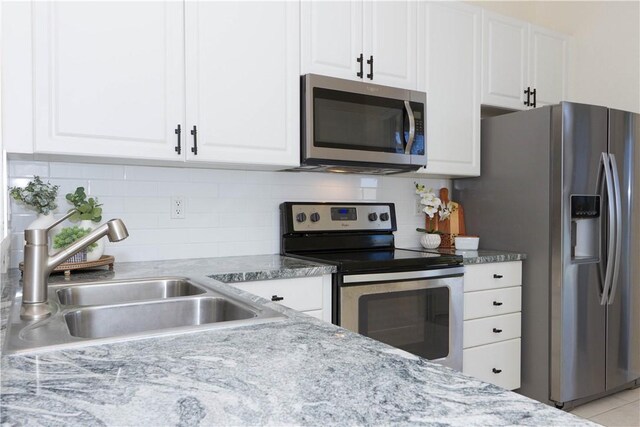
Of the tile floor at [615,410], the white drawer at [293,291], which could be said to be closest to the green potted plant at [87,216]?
the white drawer at [293,291]

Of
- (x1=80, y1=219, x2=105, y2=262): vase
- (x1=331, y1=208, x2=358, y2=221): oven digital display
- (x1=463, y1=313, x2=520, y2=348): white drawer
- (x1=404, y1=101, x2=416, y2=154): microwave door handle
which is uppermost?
(x1=404, y1=101, x2=416, y2=154): microwave door handle

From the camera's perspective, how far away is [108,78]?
6.43ft

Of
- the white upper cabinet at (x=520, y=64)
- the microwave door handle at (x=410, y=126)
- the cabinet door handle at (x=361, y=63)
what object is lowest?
the microwave door handle at (x=410, y=126)

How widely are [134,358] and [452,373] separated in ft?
1.67

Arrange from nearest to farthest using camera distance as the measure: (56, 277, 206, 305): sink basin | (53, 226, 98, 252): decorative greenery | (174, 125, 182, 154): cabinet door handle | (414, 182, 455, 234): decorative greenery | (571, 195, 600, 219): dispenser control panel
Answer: (56, 277, 206, 305): sink basin, (53, 226, 98, 252): decorative greenery, (174, 125, 182, 154): cabinet door handle, (571, 195, 600, 219): dispenser control panel, (414, 182, 455, 234): decorative greenery

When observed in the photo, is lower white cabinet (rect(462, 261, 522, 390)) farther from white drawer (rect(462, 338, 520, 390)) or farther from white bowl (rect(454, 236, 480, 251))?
white bowl (rect(454, 236, 480, 251))

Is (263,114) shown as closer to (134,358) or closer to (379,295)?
(379,295)

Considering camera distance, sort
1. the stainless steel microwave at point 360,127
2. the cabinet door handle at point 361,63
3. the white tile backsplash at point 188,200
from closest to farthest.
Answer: the white tile backsplash at point 188,200 → the stainless steel microwave at point 360,127 → the cabinet door handle at point 361,63

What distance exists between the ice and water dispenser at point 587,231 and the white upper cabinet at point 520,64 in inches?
31.6

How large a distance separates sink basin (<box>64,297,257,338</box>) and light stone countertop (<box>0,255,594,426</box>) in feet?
1.11

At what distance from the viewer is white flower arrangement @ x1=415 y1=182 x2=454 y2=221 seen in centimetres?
309

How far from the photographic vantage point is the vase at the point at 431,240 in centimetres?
304

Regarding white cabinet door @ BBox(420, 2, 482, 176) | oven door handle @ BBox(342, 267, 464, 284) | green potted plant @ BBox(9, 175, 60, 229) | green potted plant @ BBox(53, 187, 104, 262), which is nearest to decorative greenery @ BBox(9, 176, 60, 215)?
green potted plant @ BBox(9, 175, 60, 229)

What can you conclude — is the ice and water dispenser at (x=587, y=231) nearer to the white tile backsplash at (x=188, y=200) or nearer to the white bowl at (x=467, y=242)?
the white bowl at (x=467, y=242)
